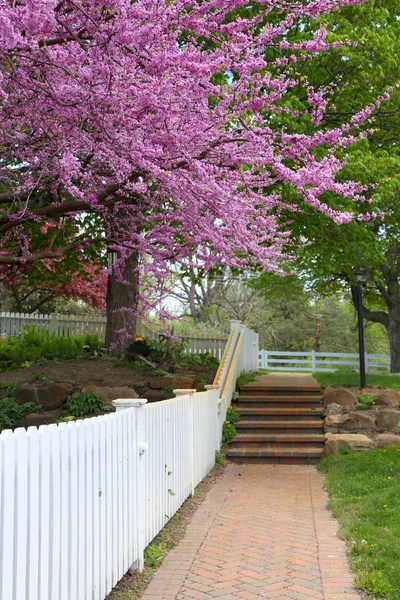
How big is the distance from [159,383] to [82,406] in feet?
7.55

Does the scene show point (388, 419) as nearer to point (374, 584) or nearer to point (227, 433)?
point (227, 433)

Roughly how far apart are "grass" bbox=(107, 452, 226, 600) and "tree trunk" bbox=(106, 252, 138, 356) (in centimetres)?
640

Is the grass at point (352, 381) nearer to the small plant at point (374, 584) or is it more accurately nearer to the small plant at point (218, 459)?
the small plant at point (218, 459)

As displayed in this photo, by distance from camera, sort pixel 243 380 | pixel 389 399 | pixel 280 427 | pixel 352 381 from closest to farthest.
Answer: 1. pixel 280 427
2. pixel 389 399
3. pixel 243 380
4. pixel 352 381

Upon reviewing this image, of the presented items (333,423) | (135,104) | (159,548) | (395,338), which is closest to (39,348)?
(333,423)

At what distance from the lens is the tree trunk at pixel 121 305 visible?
14945 millimetres

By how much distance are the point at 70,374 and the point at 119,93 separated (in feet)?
25.6

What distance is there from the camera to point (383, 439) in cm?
Result: 1113

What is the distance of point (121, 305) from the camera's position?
14984 millimetres

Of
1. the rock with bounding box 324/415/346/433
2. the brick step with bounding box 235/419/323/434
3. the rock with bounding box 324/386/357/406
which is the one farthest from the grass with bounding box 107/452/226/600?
the rock with bounding box 324/386/357/406

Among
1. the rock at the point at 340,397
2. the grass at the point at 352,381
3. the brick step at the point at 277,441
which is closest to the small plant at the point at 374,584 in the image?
the brick step at the point at 277,441

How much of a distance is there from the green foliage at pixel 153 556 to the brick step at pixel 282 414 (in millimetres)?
7871

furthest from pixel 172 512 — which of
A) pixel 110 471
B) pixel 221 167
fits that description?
pixel 221 167

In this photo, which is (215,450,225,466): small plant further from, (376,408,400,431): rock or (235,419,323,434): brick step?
(376,408,400,431): rock
